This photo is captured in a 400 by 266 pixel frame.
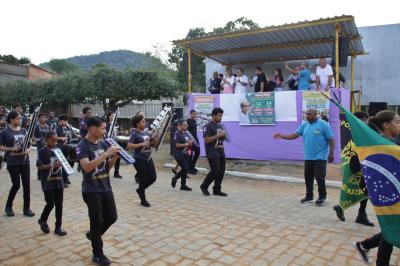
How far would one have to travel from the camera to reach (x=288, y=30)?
11.1 m

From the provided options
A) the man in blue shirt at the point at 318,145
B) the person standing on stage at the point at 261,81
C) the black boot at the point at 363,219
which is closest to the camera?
the black boot at the point at 363,219

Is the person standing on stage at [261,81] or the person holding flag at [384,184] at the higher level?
the person standing on stage at [261,81]

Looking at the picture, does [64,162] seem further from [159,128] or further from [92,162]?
[159,128]

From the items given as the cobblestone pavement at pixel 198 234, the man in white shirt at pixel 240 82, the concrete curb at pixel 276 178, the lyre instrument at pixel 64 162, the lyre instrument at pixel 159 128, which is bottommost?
the concrete curb at pixel 276 178

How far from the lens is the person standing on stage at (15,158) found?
6.02 metres

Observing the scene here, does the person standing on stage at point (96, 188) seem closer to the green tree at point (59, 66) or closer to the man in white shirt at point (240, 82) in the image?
the man in white shirt at point (240, 82)

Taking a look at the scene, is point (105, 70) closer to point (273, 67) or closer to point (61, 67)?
point (273, 67)

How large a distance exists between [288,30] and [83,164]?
8916mm

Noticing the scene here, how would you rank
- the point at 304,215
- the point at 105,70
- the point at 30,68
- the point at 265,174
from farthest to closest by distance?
1. the point at 30,68
2. the point at 105,70
3. the point at 265,174
4. the point at 304,215

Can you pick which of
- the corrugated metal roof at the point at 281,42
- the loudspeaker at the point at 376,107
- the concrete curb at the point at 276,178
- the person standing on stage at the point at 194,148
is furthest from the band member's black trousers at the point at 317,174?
the loudspeaker at the point at 376,107

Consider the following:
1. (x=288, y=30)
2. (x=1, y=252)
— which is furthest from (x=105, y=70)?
(x=1, y=252)

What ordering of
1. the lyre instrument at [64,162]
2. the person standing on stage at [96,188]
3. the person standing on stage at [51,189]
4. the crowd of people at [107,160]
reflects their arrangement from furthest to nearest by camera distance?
the person standing on stage at [51,189] → the lyre instrument at [64,162] → the person standing on stage at [96,188] → the crowd of people at [107,160]

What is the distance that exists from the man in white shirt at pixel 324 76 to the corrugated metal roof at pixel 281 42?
113cm

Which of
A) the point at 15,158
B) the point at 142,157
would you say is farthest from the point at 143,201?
the point at 15,158
